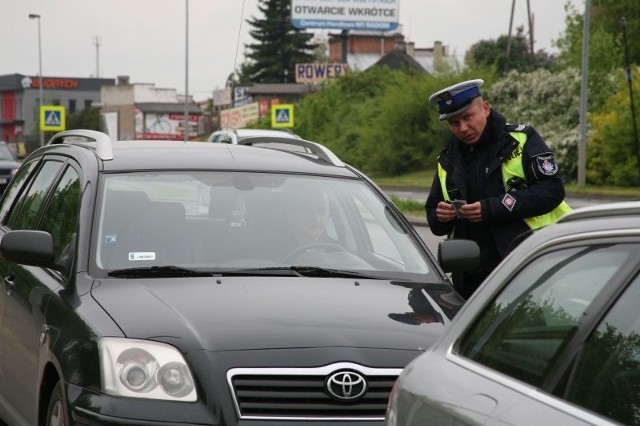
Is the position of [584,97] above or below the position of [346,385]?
above

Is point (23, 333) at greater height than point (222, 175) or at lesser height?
lesser

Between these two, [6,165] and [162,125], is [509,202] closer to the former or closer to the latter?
[6,165]

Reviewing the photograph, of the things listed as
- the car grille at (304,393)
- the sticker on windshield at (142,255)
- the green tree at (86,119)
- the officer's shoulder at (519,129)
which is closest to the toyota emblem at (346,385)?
the car grille at (304,393)

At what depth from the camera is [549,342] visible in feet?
10.3

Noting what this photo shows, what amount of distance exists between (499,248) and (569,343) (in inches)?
150

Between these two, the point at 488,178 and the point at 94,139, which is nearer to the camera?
the point at 488,178

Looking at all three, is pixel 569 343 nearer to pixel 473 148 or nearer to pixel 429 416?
pixel 429 416

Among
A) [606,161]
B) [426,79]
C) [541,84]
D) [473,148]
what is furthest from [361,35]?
[473,148]

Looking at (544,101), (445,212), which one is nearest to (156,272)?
(445,212)

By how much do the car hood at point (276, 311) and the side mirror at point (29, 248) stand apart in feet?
1.32

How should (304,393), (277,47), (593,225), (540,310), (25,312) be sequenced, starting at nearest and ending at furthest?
(593,225)
(540,310)
(304,393)
(25,312)
(277,47)

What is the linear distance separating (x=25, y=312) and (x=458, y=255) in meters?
1.93

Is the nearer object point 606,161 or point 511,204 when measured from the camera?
point 511,204

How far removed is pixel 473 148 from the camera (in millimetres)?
6840
